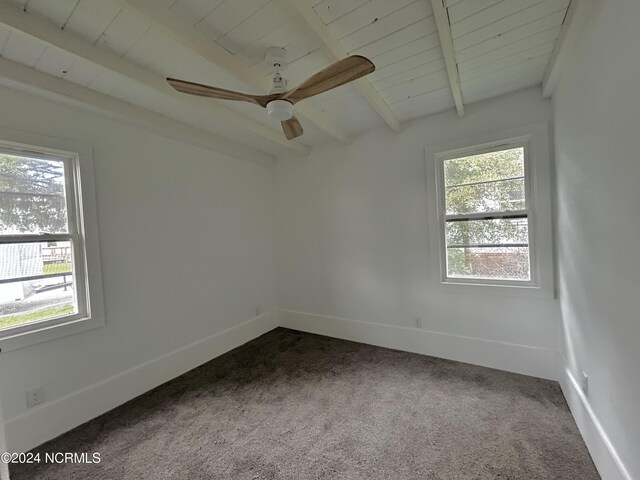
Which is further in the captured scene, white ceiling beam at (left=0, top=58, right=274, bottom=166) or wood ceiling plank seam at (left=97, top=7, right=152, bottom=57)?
white ceiling beam at (left=0, top=58, right=274, bottom=166)

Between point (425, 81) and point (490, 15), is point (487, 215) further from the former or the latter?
point (490, 15)

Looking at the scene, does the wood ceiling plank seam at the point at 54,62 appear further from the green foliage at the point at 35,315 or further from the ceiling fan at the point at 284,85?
the green foliage at the point at 35,315

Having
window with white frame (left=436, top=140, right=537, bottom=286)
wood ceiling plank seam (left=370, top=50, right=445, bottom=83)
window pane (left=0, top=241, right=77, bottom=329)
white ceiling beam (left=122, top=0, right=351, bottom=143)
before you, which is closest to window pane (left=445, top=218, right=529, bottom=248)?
window with white frame (left=436, top=140, right=537, bottom=286)

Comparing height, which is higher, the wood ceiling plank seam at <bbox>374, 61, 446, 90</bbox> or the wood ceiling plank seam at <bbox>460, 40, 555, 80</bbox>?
the wood ceiling plank seam at <bbox>374, 61, 446, 90</bbox>

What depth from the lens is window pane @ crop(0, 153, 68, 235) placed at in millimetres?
1844

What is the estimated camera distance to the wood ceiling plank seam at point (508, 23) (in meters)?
1.51

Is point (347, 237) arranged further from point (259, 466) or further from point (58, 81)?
point (58, 81)

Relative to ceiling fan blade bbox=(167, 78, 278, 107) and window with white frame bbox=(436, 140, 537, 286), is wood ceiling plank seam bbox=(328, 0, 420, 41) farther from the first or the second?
window with white frame bbox=(436, 140, 537, 286)

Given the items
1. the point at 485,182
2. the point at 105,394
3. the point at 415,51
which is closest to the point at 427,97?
the point at 415,51

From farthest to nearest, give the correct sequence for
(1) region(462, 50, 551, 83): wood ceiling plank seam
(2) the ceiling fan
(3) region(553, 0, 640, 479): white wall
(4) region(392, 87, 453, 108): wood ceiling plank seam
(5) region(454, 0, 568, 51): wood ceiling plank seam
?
(4) region(392, 87, 453, 108): wood ceiling plank seam < (1) region(462, 50, 551, 83): wood ceiling plank seam < (5) region(454, 0, 568, 51): wood ceiling plank seam < (2) the ceiling fan < (3) region(553, 0, 640, 479): white wall

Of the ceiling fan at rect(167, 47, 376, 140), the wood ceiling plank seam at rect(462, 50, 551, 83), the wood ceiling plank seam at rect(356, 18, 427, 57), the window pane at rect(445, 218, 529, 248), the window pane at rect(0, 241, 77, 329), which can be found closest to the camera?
the ceiling fan at rect(167, 47, 376, 140)

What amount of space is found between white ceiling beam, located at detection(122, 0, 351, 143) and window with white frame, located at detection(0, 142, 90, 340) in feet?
4.52

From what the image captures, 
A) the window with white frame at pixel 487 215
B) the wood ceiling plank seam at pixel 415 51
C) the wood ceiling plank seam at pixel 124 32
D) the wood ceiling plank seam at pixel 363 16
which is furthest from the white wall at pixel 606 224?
the wood ceiling plank seam at pixel 124 32

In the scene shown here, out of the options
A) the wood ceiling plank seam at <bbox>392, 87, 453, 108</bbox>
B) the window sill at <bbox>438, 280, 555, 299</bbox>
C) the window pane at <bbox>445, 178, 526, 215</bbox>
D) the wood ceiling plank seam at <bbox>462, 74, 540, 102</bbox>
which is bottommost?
the window sill at <bbox>438, 280, 555, 299</bbox>
